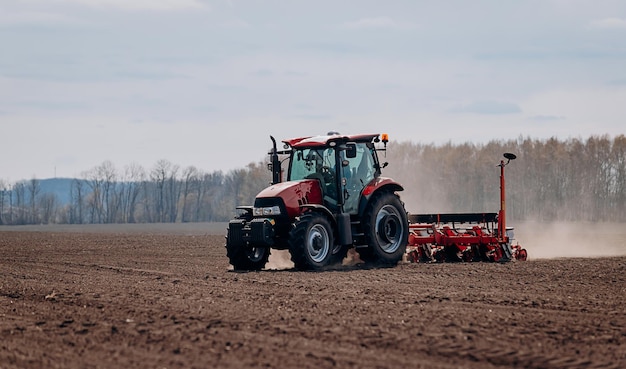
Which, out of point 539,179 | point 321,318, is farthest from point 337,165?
point 539,179

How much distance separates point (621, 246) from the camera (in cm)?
2692

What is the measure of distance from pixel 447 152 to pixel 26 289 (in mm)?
67080

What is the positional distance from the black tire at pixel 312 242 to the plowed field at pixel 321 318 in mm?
396

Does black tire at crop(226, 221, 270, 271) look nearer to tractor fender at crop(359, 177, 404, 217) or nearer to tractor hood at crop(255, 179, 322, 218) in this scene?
tractor hood at crop(255, 179, 322, 218)

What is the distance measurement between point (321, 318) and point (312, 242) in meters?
6.80

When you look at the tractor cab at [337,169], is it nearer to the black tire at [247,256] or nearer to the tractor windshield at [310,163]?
the tractor windshield at [310,163]

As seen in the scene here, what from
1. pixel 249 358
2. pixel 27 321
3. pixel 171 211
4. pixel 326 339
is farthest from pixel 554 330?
pixel 171 211

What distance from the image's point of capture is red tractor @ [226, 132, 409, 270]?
16.6 m

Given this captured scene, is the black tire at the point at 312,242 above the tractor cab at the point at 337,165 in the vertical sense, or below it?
below

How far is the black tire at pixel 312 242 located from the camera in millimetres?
16234

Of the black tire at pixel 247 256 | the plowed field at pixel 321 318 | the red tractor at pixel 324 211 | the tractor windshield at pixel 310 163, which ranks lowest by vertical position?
the plowed field at pixel 321 318

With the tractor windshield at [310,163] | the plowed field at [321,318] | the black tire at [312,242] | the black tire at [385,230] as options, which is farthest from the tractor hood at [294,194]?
the plowed field at [321,318]

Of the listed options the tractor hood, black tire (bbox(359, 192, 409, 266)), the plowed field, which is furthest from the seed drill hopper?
the tractor hood

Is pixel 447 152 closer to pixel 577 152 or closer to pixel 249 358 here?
pixel 577 152
